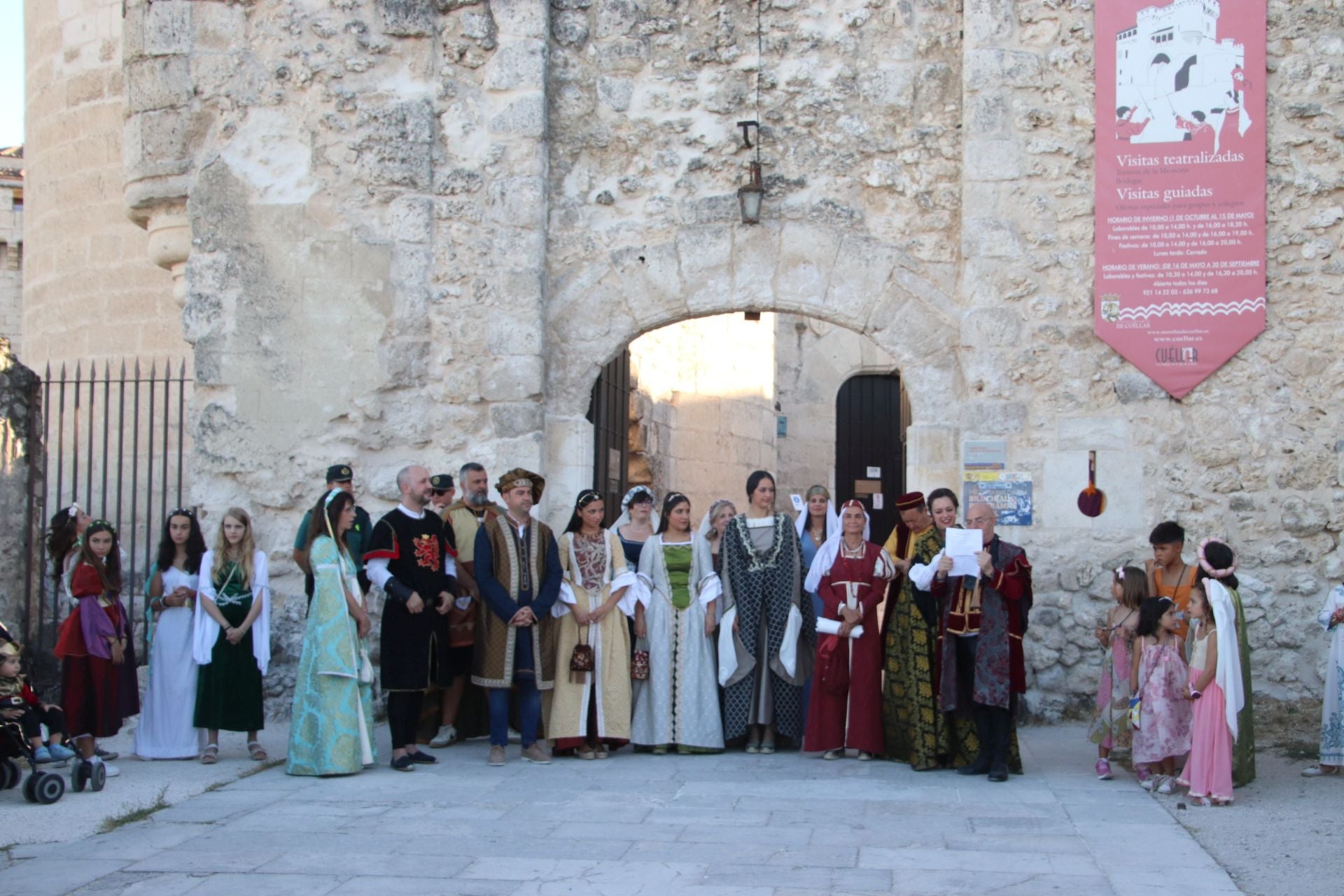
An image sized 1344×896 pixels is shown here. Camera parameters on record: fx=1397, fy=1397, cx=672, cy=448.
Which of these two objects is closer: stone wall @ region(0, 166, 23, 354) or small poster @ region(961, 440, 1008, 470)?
small poster @ region(961, 440, 1008, 470)

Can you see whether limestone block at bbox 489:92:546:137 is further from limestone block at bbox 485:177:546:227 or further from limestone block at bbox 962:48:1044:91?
limestone block at bbox 962:48:1044:91

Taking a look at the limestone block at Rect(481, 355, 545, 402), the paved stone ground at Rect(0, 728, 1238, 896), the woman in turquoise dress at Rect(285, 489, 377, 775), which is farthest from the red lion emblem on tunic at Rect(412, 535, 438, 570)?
the limestone block at Rect(481, 355, 545, 402)

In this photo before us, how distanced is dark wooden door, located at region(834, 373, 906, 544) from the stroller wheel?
418 inches

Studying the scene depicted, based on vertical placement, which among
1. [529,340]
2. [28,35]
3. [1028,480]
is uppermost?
[28,35]

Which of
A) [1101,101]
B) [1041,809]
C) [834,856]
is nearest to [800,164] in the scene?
[1101,101]

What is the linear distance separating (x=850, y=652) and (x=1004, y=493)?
5.07 feet

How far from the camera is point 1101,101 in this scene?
311 inches

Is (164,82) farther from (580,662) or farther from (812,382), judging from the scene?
(812,382)

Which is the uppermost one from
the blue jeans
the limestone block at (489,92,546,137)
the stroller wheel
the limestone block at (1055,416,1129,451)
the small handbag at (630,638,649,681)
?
the limestone block at (489,92,546,137)

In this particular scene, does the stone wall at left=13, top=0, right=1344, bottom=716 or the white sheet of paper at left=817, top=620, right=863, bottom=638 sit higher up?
the stone wall at left=13, top=0, right=1344, bottom=716

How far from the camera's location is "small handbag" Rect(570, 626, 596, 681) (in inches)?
268

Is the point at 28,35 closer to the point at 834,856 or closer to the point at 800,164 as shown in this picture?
the point at 800,164

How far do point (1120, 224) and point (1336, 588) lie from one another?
2432mm

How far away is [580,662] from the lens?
682 centimetres
